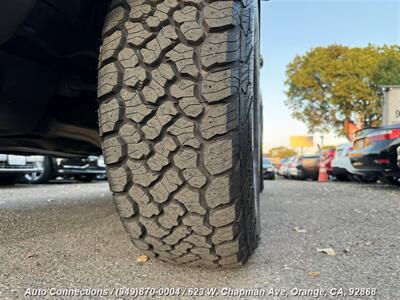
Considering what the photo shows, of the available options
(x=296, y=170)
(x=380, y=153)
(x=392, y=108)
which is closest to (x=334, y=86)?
(x=296, y=170)

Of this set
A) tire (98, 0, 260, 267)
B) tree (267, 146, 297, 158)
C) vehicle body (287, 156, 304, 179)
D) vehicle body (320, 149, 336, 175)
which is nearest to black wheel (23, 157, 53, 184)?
tire (98, 0, 260, 267)

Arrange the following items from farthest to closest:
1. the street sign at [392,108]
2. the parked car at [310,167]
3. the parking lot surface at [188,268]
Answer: the parked car at [310,167]
the street sign at [392,108]
the parking lot surface at [188,268]

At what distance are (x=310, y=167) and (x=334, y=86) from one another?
25.4 ft

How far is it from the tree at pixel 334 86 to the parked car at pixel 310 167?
475 cm

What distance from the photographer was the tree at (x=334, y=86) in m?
16.9

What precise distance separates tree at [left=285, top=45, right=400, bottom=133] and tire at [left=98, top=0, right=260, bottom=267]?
15529 mm

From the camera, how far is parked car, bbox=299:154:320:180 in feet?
42.0

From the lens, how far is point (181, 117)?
1.17m

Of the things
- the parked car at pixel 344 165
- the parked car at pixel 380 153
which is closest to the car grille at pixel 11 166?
the parked car at pixel 380 153

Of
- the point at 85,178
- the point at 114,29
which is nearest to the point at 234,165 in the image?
the point at 114,29

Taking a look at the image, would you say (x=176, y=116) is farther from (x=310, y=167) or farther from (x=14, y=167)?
(x=310, y=167)

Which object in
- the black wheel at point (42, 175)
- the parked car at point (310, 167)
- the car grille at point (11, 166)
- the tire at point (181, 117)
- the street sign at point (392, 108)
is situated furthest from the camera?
the parked car at point (310, 167)

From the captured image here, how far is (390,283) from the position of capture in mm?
1357

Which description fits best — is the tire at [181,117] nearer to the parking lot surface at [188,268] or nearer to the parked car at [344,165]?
the parking lot surface at [188,268]
